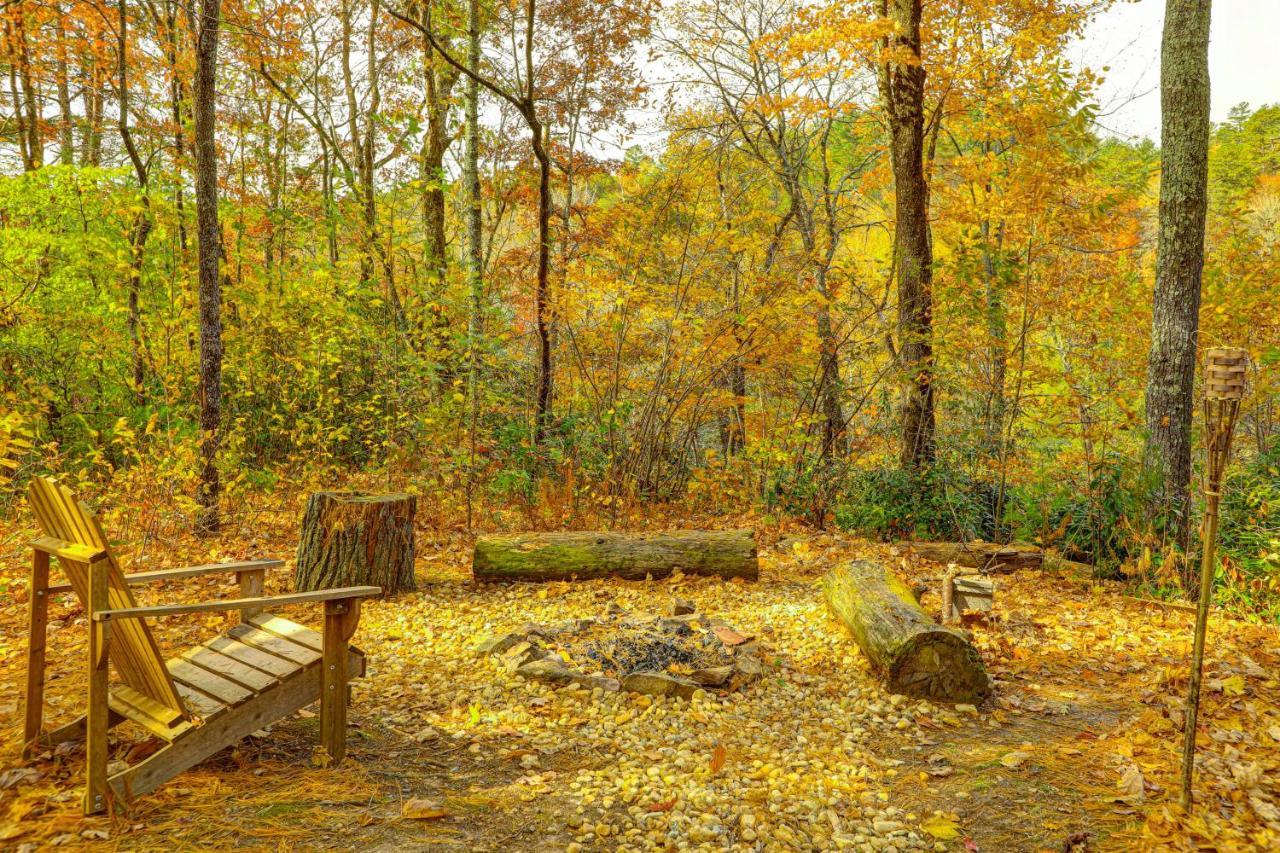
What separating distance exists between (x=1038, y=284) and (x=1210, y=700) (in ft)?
19.0

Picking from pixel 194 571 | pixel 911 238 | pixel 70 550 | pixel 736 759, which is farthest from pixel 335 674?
pixel 911 238

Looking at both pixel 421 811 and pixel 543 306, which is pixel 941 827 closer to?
pixel 421 811

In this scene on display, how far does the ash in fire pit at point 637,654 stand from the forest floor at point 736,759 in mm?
109

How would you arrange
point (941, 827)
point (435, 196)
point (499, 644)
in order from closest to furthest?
point (941, 827) → point (499, 644) → point (435, 196)

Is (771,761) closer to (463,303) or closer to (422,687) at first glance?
(422,687)

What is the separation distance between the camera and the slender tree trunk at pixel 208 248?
6508 millimetres

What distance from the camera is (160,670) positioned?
8.63ft

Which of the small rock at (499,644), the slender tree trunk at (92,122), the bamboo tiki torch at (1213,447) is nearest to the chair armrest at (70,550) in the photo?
the small rock at (499,644)

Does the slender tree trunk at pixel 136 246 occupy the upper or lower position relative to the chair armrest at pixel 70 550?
upper

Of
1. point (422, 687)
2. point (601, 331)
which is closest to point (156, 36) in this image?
point (601, 331)

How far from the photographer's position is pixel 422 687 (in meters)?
4.20

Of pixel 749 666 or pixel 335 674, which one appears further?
pixel 749 666

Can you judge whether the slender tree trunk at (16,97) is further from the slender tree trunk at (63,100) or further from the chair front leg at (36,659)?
the chair front leg at (36,659)

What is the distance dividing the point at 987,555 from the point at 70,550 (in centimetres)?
689
